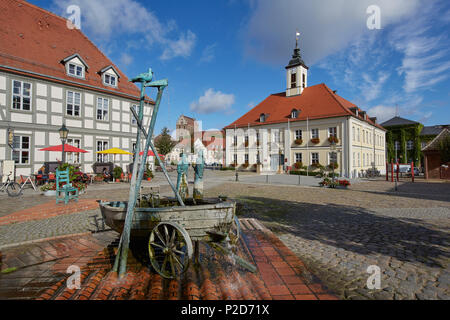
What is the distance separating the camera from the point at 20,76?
15.1 meters

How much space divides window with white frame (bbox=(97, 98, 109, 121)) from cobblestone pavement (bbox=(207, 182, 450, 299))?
16.9 meters

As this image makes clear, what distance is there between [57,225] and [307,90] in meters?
34.0

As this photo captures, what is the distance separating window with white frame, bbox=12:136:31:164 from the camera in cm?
1484

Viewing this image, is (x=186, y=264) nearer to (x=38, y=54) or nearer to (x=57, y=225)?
(x=57, y=225)

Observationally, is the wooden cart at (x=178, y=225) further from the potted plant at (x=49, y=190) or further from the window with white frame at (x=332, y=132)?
the window with white frame at (x=332, y=132)

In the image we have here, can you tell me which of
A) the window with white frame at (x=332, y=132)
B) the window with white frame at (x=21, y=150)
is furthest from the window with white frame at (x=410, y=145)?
the window with white frame at (x=21, y=150)

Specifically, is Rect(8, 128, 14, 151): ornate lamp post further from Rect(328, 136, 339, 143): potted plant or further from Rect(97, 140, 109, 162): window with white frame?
Rect(328, 136, 339, 143): potted plant

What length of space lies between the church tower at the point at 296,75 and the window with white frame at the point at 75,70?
2672 centimetres

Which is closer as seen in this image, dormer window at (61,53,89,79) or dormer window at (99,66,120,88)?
dormer window at (61,53,89,79)

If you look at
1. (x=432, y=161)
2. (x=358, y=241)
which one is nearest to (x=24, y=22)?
(x=358, y=241)

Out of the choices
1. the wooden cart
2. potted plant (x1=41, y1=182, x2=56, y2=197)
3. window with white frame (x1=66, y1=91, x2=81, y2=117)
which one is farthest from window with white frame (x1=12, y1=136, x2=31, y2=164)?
the wooden cart

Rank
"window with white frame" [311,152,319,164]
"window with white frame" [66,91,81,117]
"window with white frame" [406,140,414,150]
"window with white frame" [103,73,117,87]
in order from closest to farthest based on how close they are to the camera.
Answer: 1. "window with white frame" [66,91,81,117]
2. "window with white frame" [103,73,117,87]
3. "window with white frame" [311,152,319,164]
4. "window with white frame" [406,140,414,150]

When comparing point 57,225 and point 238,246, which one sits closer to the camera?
point 238,246

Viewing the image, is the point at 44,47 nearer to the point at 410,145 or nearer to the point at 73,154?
the point at 73,154
